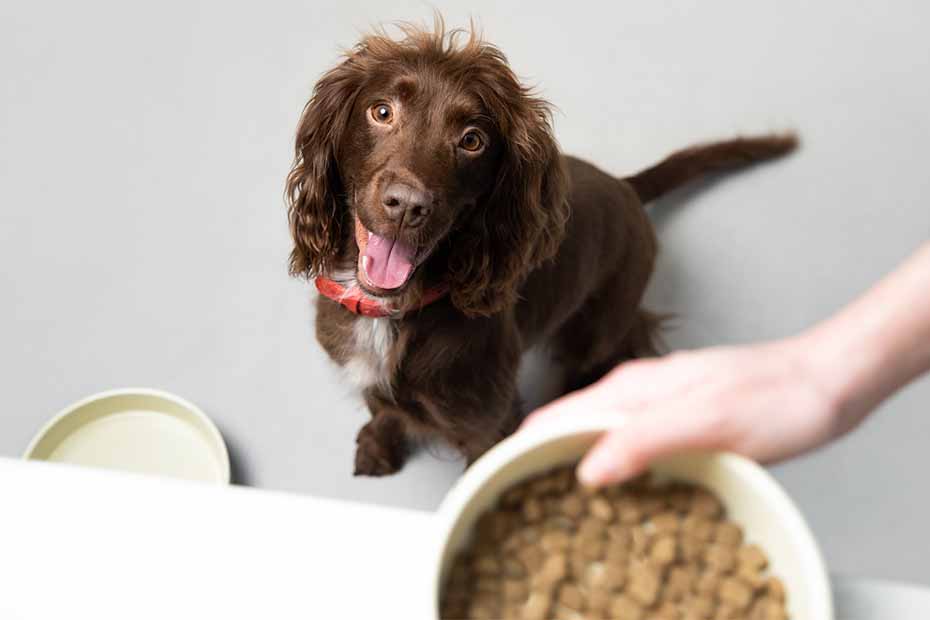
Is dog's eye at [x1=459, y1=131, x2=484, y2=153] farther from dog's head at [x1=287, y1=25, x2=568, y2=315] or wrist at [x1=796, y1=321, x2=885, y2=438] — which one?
wrist at [x1=796, y1=321, x2=885, y2=438]

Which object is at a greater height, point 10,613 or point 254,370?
point 10,613

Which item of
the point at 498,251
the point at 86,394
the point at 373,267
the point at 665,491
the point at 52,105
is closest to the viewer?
the point at 665,491

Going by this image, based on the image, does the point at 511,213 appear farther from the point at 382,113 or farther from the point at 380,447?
the point at 380,447

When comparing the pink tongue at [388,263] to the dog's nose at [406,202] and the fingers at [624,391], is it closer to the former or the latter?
the dog's nose at [406,202]

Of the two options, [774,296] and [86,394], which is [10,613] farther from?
[774,296]

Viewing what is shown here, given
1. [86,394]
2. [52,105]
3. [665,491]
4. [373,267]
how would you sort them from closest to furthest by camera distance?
[665,491]
[373,267]
[86,394]
[52,105]

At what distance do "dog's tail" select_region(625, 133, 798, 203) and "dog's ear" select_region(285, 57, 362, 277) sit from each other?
2.63 feet

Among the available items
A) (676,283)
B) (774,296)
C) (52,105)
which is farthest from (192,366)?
(774,296)

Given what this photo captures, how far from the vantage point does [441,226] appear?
116 cm

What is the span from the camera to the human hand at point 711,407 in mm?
624

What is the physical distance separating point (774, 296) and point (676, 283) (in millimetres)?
268

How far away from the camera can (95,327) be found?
2.06 meters

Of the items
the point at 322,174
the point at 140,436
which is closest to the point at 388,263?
the point at 322,174

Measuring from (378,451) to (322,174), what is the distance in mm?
792
